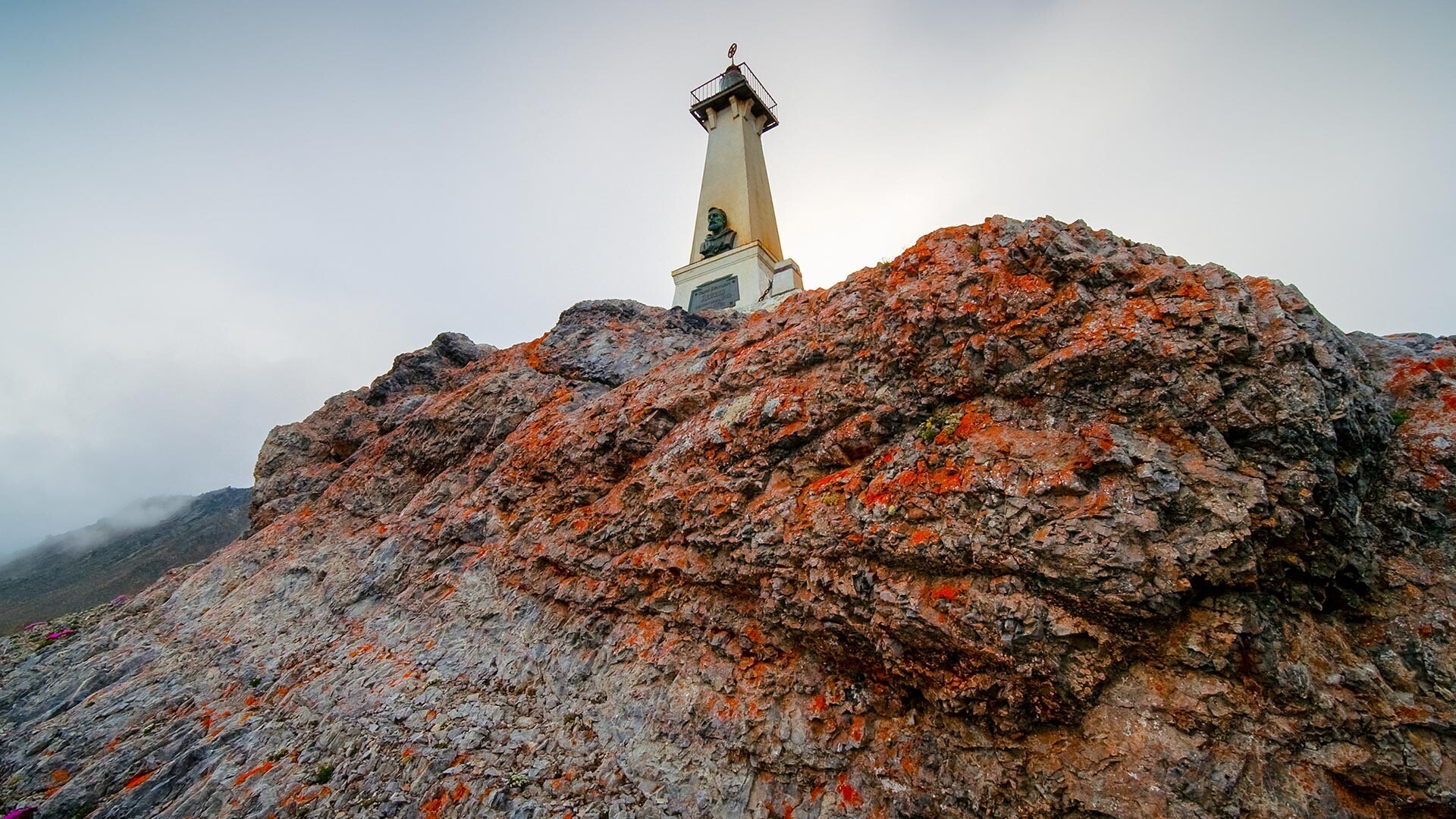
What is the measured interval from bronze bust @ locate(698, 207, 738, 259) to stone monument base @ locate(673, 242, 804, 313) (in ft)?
1.44

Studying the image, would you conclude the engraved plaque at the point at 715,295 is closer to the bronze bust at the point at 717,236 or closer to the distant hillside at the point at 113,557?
the bronze bust at the point at 717,236

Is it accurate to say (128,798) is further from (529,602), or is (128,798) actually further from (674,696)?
(674,696)

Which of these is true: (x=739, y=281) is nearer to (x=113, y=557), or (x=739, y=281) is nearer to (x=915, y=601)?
(x=915, y=601)

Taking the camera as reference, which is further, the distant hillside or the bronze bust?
the distant hillside

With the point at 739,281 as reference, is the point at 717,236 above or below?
above

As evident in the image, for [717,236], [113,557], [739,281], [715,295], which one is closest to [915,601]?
[739,281]

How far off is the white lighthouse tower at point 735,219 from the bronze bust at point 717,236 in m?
0.03

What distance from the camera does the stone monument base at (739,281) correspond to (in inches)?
708

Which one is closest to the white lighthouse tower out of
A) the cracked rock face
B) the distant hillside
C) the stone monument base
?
the stone monument base

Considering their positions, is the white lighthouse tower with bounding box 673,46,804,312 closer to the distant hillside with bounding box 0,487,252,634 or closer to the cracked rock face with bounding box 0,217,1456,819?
the cracked rock face with bounding box 0,217,1456,819

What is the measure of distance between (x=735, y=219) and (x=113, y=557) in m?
62.1

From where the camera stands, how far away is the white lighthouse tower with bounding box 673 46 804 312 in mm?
18406

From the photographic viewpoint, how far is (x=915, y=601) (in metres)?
5.50

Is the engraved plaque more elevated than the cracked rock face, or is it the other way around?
the engraved plaque
